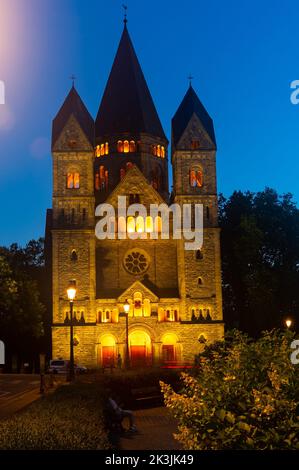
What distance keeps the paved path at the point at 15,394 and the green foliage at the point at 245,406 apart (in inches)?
382

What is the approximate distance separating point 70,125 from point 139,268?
13.4 metres

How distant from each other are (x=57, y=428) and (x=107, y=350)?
4610cm

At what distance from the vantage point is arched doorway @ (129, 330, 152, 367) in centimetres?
5744

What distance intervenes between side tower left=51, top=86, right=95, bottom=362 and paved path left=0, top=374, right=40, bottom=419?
59.8 feet

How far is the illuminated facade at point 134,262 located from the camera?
57.4m

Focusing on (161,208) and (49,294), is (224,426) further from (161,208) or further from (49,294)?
(49,294)

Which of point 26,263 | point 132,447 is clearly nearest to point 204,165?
point 26,263

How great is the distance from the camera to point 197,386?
10.9 metres

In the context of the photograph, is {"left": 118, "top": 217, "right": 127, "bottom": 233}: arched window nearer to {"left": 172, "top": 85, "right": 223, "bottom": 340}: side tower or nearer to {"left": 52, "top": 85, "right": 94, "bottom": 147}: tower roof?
{"left": 172, "top": 85, "right": 223, "bottom": 340}: side tower

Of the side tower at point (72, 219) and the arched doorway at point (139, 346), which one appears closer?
the side tower at point (72, 219)

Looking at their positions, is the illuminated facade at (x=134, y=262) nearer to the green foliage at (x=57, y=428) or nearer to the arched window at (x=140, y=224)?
the arched window at (x=140, y=224)

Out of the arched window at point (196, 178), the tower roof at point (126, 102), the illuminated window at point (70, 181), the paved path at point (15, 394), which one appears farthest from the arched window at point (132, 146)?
the paved path at point (15, 394)

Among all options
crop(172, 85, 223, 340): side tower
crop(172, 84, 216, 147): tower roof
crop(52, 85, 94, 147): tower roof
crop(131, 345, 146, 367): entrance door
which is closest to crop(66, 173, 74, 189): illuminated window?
crop(52, 85, 94, 147): tower roof

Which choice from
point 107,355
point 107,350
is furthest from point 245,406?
point 107,350
